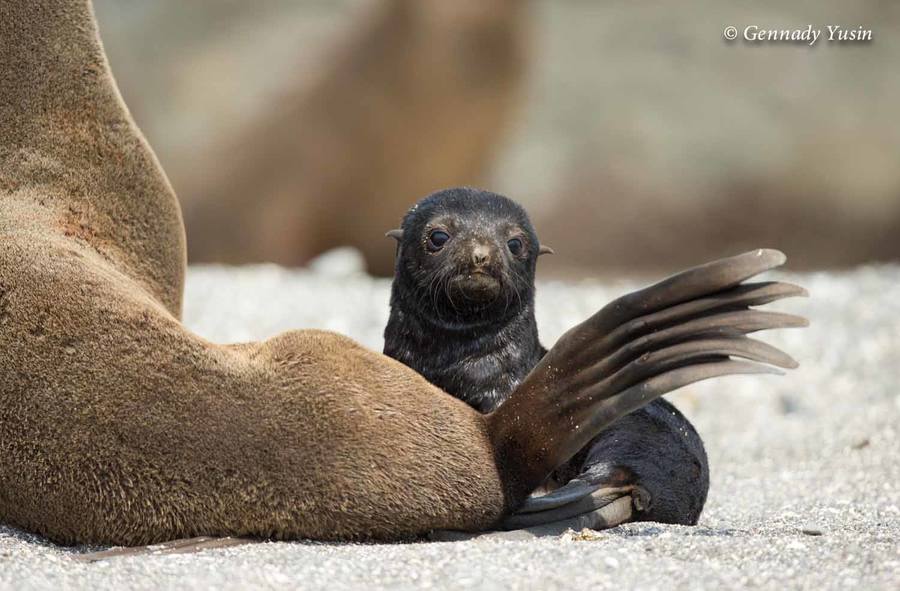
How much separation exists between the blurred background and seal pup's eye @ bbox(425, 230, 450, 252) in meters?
7.73

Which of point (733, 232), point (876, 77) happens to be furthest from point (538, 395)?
point (876, 77)

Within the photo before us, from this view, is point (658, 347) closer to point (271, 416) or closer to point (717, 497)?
point (271, 416)

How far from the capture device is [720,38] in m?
19.9

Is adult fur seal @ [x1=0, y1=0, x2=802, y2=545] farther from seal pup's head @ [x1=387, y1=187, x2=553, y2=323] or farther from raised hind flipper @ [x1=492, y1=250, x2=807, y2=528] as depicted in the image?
seal pup's head @ [x1=387, y1=187, x2=553, y2=323]

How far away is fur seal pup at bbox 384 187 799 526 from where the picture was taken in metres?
3.80

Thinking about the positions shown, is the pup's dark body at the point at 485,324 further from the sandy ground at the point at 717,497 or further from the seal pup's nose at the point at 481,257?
the sandy ground at the point at 717,497

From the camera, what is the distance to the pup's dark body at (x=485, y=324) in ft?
12.6

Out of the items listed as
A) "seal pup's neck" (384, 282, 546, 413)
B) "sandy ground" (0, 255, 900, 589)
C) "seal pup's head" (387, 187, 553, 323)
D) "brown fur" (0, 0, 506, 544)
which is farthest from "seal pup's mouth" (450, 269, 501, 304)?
"sandy ground" (0, 255, 900, 589)

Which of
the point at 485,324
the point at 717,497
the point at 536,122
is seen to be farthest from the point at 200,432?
the point at 536,122

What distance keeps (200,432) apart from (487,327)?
4.14 feet

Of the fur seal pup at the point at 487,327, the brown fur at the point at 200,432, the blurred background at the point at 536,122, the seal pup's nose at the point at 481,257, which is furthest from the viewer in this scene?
the blurred background at the point at 536,122

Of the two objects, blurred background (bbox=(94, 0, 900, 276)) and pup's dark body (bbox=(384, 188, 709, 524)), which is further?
blurred background (bbox=(94, 0, 900, 276))

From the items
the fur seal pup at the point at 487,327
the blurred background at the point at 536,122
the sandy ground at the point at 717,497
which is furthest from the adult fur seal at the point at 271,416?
the blurred background at the point at 536,122

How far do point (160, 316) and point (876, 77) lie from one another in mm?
17479
